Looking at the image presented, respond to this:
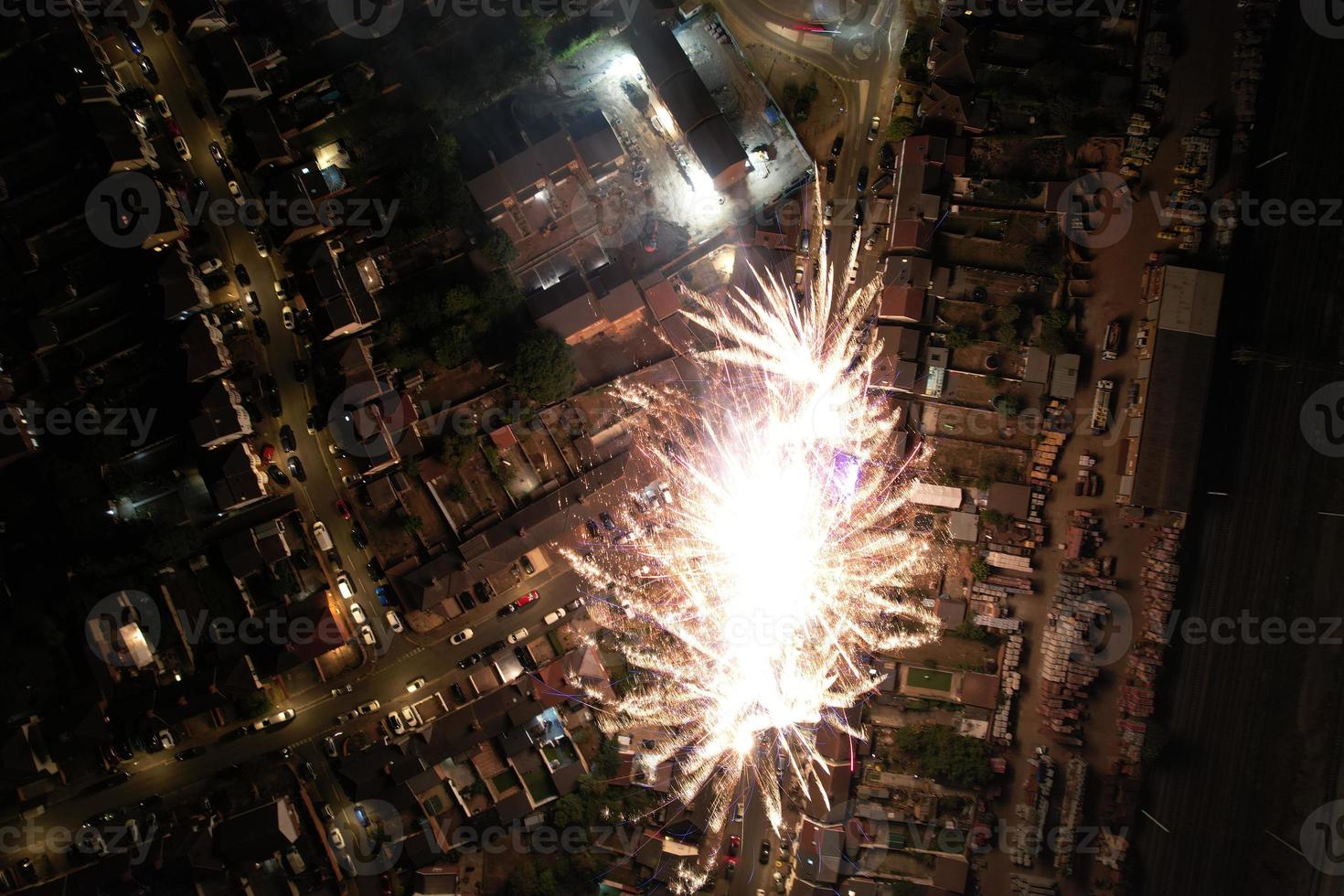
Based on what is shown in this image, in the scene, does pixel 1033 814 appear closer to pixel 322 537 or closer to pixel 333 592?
pixel 333 592

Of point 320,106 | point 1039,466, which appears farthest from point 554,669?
point 320,106

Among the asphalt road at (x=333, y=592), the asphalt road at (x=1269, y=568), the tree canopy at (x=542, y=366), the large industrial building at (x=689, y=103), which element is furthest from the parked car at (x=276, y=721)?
the asphalt road at (x=1269, y=568)

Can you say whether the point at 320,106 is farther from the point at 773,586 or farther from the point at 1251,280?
the point at 1251,280

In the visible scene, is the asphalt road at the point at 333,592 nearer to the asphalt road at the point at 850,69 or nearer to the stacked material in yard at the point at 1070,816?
the asphalt road at the point at 850,69

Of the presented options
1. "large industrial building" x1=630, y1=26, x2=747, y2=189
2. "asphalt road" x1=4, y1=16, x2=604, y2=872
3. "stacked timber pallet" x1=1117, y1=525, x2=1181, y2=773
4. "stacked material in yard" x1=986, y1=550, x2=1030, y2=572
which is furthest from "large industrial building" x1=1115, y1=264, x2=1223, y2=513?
"asphalt road" x1=4, y1=16, x2=604, y2=872

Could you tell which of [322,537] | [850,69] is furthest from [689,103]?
[322,537]

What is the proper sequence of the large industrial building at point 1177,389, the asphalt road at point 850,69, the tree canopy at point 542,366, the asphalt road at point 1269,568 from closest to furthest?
1. the large industrial building at point 1177,389
2. the tree canopy at point 542,366
3. the asphalt road at point 1269,568
4. the asphalt road at point 850,69

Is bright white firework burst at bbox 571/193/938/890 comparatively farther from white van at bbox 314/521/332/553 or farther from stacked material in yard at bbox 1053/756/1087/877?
white van at bbox 314/521/332/553
